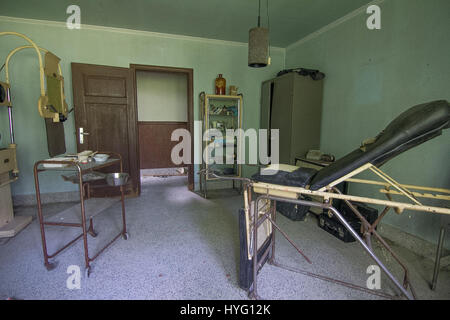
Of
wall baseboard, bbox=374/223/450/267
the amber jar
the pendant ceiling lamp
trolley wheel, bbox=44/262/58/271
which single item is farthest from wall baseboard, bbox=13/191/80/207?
wall baseboard, bbox=374/223/450/267

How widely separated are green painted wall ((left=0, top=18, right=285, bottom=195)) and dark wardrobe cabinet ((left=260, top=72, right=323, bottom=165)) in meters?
0.97

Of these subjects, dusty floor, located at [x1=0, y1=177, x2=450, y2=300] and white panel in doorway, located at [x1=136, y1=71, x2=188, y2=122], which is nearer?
dusty floor, located at [x1=0, y1=177, x2=450, y2=300]

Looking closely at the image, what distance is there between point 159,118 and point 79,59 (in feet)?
7.28

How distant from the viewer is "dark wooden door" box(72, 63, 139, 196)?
3.38 m

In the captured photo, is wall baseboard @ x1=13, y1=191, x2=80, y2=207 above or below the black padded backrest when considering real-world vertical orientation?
below

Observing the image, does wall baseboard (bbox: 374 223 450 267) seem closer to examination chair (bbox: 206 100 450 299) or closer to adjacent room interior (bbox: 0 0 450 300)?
adjacent room interior (bbox: 0 0 450 300)

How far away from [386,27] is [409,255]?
2360mm

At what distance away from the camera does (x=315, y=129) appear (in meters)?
3.42

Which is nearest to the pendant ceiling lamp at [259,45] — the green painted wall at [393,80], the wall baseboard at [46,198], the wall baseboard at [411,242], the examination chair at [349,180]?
the examination chair at [349,180]

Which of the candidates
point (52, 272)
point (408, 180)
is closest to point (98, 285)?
point (52, 272)

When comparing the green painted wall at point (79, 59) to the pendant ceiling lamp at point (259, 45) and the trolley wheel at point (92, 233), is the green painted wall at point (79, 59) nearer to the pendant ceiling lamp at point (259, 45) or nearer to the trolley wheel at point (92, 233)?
the trolley wheel at point (92, 233)

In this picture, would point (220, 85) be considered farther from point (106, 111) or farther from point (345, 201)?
point (345, 201)
